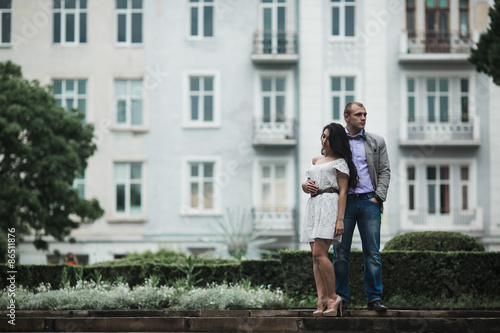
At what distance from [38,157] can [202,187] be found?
8317 millimetres

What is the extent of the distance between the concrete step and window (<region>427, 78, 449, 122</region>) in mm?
24308

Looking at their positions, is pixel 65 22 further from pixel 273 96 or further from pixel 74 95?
pixel 273 96

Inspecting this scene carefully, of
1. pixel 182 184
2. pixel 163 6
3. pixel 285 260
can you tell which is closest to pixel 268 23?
pixel 163 6

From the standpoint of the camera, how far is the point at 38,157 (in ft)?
84.2

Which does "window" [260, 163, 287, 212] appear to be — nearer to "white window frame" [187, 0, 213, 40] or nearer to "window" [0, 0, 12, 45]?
"white window frame" [187, 0, 213, 40]

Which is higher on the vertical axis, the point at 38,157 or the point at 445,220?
the point at 38,157

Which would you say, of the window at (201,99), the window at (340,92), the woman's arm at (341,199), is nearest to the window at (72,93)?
the window at (201,99)

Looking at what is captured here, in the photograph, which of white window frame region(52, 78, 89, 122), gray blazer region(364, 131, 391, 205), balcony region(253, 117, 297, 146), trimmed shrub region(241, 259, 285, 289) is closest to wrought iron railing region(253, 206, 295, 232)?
balcony region(253, 117, 297, 146)

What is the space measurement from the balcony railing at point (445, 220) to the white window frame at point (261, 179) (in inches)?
179

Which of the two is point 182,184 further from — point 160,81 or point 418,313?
point 418,313

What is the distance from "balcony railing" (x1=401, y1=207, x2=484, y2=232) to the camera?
1244 inches

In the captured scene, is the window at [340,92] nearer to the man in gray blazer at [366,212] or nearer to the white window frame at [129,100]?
the white window frame at [129,100]

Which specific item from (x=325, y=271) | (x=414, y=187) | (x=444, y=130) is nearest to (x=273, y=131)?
(x=414, y=187)

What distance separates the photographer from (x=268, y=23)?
33.2 metres
